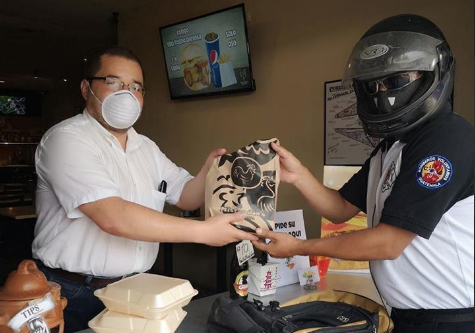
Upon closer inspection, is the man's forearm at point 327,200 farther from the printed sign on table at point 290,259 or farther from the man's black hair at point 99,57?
the man's black hair at point 99,57

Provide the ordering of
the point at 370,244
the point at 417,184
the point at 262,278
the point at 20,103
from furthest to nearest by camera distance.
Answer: the point at 20,103, the point at 262,278, the point at 370,244, the point at 417,184

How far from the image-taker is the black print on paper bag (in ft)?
4.98

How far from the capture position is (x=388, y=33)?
1366 mm

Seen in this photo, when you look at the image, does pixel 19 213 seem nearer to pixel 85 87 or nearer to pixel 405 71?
pixel 85 87

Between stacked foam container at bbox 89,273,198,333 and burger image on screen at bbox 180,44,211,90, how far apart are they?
299cm

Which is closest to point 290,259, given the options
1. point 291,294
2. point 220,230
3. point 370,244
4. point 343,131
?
point 291,294

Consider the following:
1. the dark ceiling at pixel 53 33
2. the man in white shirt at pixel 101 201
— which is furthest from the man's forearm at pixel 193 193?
the dark ceiling at pixel 53 33

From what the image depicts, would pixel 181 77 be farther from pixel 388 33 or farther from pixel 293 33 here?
pixel 388 33

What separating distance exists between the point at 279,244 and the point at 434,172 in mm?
599

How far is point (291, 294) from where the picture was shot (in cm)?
201

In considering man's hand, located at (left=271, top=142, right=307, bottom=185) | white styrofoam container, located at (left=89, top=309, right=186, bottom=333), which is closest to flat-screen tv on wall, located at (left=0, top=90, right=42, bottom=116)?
man's hand, located at (left=271, top=142, right=307, bottom=185)

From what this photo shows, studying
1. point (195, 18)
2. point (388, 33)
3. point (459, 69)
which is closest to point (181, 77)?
point (195, 18)

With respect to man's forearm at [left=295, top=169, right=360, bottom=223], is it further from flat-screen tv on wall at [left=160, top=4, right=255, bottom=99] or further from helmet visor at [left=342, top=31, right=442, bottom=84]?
flat-screen tv on wall at [left=160, top=4, right=255, bottom=99]

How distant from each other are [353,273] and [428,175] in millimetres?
1396
